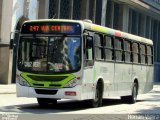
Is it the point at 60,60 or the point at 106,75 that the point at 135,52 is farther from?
the point at 60,60

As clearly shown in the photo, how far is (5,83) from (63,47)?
1747 cm

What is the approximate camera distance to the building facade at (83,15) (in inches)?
1346

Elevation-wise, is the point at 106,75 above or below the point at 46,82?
above

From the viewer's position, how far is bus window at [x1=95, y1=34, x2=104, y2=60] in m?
18.6

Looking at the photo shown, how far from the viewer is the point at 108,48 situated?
1972 centimetres

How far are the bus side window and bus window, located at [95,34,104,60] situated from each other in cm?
49

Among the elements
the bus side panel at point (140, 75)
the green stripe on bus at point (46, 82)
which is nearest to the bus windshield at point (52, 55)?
the green stripe on bus at point (46, 82)

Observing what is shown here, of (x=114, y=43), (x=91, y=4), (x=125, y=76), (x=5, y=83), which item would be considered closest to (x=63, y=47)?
(x=114, y=43)

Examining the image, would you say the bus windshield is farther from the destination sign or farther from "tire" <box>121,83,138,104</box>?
"tire" <box>121,83,138,104</box>

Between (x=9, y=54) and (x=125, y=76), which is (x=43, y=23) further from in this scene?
(x=9, y=54)

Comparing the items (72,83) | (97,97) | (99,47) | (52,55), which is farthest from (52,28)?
(97,97)

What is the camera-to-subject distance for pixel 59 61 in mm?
17188

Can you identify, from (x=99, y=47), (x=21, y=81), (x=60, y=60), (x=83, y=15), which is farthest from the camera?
(x=83, y=15)

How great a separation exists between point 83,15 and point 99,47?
24.2m
